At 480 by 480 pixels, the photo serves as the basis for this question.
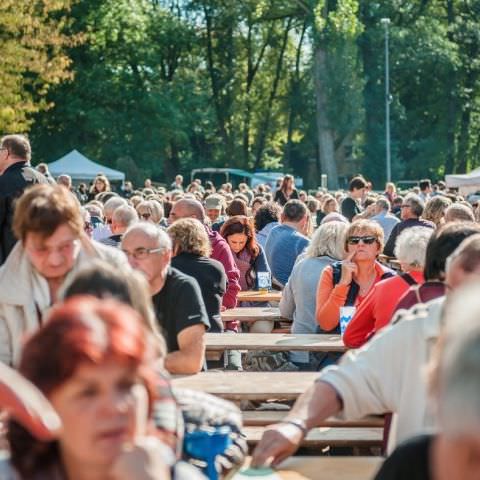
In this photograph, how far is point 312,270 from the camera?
905 cm

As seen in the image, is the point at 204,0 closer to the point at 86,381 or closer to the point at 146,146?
the point at 146,146

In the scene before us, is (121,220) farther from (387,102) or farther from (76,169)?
(387,102)

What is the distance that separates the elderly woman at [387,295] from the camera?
6203mm

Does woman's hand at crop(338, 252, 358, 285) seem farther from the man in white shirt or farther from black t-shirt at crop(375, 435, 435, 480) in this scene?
black t-shirt at crop(375, 435, 435, 480)

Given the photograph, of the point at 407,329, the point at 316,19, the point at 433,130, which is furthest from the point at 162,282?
the point at 433,130

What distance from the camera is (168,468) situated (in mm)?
2912

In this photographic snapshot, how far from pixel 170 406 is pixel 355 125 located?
191 ft

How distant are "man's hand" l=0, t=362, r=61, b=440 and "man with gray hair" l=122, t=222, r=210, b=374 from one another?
10.1 feet

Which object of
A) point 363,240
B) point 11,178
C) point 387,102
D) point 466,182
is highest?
point 387,102

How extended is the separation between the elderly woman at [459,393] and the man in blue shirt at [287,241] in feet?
32.3

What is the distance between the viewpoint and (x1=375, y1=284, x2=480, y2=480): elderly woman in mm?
2061

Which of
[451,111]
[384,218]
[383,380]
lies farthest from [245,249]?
[451,111]

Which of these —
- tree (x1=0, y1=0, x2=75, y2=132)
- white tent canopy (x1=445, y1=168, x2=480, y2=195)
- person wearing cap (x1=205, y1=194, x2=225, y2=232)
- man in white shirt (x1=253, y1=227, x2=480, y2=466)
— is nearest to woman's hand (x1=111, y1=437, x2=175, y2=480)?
man in white shirt (x1=253, y1=227, x2=480, y2=466)

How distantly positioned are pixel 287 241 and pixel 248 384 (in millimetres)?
5996
